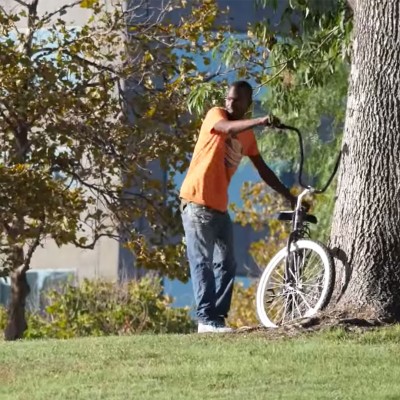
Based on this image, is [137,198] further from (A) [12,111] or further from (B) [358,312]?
(B) [358,312]

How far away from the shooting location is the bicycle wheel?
975 cm

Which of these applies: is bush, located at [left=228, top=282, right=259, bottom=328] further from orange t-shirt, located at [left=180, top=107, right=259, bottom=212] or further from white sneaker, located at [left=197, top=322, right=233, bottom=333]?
orange t-shirt, located at [left=180, top=107, right=259, bottom=212]

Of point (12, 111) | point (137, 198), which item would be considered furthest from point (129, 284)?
point (12, 111)

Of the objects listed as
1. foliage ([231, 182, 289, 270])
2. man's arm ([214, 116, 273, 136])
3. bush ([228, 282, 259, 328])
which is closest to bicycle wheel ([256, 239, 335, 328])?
man's arm ([214, 116, 273, 136])

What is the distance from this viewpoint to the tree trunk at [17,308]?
1520 cm

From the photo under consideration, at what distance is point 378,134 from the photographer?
9.71 metres

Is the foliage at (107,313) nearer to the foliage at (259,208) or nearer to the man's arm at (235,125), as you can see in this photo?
the foliage at (259,208)

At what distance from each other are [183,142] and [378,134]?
471 cm

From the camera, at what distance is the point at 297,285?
1001 centimetres

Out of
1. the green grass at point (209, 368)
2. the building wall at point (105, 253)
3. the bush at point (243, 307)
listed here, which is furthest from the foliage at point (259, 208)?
the green grass at point (209, 368)

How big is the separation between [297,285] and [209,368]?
181 cm

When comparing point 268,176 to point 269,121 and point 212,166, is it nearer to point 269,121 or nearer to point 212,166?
point 212,166

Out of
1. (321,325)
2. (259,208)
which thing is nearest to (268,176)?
(321,325)

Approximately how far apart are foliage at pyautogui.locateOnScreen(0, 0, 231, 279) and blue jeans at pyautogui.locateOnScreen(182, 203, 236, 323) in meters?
3.54
